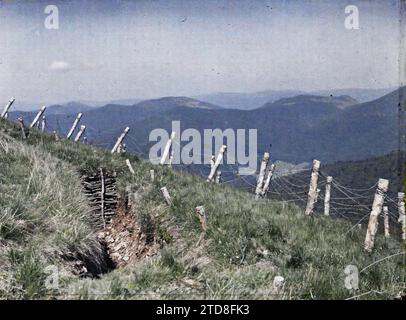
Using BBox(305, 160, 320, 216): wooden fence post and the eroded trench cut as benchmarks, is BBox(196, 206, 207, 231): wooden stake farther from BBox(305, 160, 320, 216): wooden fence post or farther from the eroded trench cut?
BBox(305, 160, 320, 216): wooden fence post

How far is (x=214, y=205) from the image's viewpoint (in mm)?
7980

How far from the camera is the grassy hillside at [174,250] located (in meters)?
4.25

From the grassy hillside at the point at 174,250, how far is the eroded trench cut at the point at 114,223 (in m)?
0.07

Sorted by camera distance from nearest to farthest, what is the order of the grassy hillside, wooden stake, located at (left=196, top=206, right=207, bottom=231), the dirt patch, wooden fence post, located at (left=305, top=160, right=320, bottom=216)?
the grassy hillside
wooden stake, located at (left=196, top=206, right=207, bottom=231)
the dirt patch
wooden fence post, located at (left=305, top=160, right=320, bottom=216)

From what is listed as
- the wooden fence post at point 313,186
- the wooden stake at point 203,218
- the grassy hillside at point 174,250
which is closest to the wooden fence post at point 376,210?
the grassy hillside at point 174,250

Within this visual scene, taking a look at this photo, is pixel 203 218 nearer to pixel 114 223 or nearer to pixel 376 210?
pixel 376 210

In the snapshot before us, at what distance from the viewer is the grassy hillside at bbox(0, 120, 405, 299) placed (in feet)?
13.9

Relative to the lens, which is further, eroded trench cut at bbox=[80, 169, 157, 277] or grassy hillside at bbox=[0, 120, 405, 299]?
eroded trench cut at bbox=[80, 169, 157, 277]

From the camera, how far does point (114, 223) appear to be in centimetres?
1039

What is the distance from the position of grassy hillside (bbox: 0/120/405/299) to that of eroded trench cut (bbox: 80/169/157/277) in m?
0.07

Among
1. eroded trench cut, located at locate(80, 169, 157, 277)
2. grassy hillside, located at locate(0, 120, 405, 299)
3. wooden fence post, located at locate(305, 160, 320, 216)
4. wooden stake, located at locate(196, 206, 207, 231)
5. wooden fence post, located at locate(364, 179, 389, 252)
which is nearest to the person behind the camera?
grassy hillside, located at locate(0, 120, 405, 299)

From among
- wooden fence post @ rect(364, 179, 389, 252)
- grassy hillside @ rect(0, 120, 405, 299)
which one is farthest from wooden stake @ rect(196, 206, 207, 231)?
wooden fence post @ rect(364, 179, 389, 252)

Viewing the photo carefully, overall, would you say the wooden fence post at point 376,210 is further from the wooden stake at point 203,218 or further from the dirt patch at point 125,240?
the dirt patch at point 125,240
